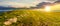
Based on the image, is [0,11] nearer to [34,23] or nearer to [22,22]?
[22,22]

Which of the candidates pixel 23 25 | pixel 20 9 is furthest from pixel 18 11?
pixel 23 25

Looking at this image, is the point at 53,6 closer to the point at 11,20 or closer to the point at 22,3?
the point at 22,3

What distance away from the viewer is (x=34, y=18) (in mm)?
943

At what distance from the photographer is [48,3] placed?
3.19 ft

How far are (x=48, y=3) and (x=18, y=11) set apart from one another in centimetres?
29

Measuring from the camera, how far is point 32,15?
951 mm

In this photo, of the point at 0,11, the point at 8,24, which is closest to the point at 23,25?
the point at 8,24

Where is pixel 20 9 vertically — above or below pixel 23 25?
above

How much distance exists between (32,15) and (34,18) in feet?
0.11

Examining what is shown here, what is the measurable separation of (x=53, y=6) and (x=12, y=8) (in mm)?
387

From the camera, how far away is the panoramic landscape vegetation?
933 millimetres

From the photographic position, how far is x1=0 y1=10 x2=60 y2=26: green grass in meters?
0.93

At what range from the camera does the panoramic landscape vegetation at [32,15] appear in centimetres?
93

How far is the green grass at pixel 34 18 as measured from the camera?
3.06 feet
